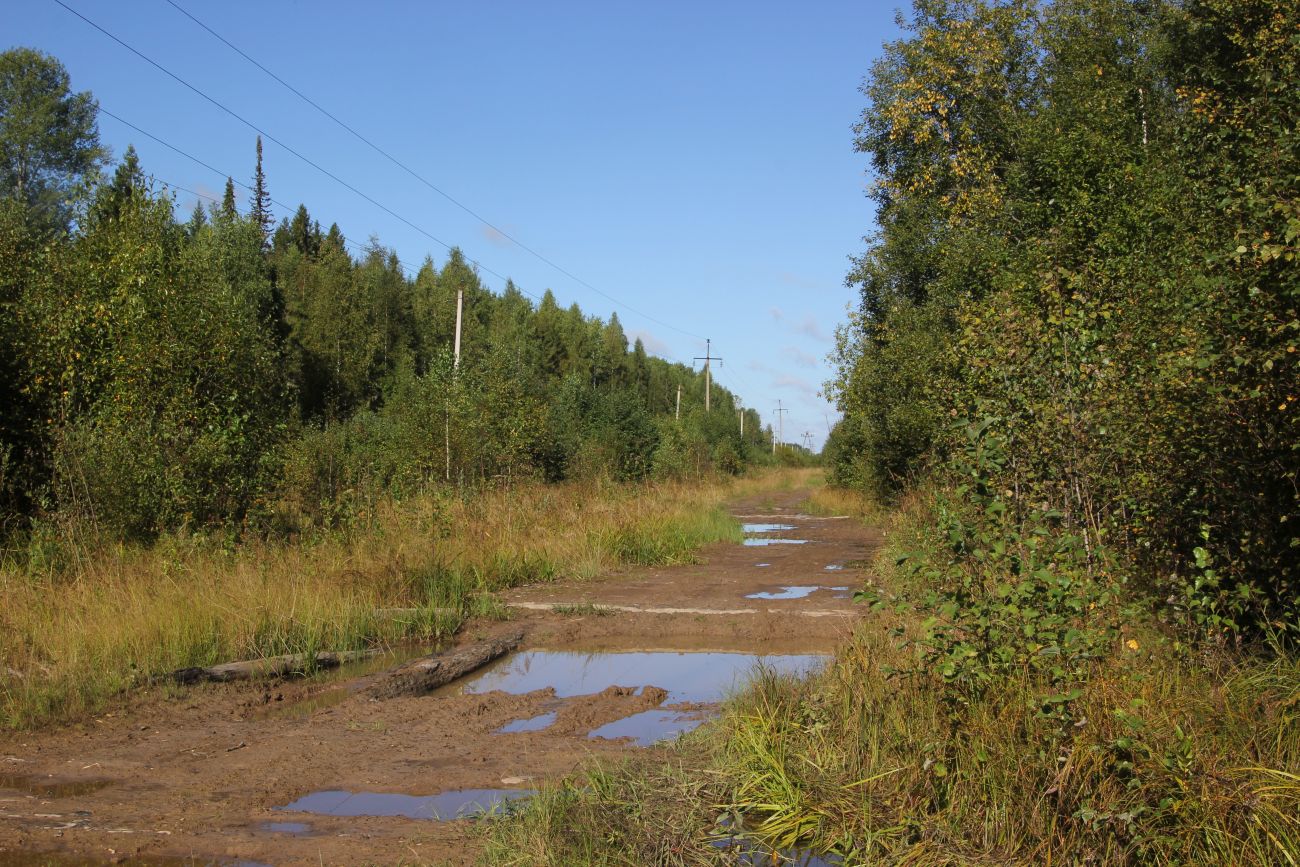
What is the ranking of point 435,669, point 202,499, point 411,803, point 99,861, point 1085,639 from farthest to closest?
point 202,499
point 435,669
point 411,803
point 99,861
point 1085,639

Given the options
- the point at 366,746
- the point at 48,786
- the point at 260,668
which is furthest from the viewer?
the point at 260,668

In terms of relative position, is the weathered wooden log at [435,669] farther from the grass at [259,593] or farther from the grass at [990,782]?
the grass at [990,782]

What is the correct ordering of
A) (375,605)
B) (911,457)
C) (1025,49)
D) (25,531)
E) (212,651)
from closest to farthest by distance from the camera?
(212,651), (375,605), (25,531), (1025,49), (911,457)

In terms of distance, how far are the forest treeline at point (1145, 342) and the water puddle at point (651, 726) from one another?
2727 mm

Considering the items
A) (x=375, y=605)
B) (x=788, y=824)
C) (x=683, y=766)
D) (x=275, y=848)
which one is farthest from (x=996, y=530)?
(x=375, y=605)

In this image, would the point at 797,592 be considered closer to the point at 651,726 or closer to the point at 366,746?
the point at 651,726

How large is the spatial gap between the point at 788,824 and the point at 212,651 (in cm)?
636

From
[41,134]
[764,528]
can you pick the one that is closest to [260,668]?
[764,528]

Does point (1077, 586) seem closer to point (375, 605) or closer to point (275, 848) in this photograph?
point (275, 848)

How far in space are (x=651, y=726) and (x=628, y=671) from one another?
2.39m

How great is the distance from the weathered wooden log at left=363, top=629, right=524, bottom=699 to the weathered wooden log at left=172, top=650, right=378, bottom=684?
0.78 meters

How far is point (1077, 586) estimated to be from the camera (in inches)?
199

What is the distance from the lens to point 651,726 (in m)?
7.55

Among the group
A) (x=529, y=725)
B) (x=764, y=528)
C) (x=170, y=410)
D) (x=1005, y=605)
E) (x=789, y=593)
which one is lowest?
(x=529, y=725)
